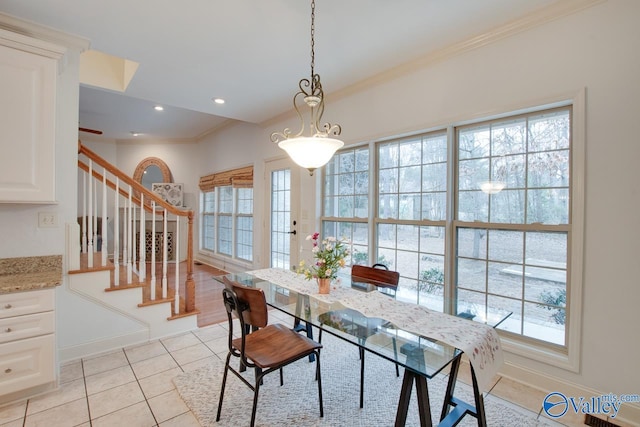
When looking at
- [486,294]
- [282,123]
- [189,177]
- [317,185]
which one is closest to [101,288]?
[317,185]

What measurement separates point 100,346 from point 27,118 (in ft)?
6.26

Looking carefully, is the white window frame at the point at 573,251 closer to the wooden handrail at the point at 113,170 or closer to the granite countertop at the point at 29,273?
the wooden handrail at the point at 113,170

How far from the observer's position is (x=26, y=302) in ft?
6.39

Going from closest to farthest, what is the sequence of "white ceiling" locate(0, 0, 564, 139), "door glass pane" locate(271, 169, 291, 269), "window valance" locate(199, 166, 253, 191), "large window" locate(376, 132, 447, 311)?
"white ceiling" locate(0, 0, 564, 139), "large window" locate(376, 132, 447, 311), "door glass pane" locate(271, 169, 291, 269), "window valance" locate(199, 166, 253, 191)

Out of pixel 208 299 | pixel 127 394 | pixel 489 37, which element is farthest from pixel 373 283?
pixel 208 299

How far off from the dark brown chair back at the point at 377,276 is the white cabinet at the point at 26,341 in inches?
84.9

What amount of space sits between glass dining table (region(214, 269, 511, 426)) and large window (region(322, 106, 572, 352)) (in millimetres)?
370

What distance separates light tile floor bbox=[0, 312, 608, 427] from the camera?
183cm

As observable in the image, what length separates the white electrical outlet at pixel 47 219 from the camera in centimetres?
233

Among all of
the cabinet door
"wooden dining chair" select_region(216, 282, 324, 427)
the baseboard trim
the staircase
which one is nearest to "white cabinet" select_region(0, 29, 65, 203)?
the cabinet door

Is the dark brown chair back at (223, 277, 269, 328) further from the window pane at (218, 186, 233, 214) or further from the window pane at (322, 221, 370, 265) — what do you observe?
the window pane at (218, 186, 233, 214)

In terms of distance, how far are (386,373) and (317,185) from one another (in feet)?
7.47

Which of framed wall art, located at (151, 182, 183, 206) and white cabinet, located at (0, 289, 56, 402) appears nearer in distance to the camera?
white cabinet, located at (0, 289, 56, 402)

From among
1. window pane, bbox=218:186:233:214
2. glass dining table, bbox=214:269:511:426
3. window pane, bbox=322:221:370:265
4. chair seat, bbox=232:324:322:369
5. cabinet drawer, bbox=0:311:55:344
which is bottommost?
chair seat, bbox=232:324:322:369
